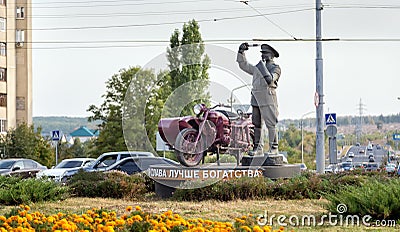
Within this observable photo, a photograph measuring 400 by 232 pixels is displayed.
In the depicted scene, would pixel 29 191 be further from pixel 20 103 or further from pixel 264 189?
pixel 20 103

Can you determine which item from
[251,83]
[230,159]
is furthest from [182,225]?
[230,159]

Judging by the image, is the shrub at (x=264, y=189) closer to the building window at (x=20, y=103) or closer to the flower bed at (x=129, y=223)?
the flower bed at (x=129, y=223)

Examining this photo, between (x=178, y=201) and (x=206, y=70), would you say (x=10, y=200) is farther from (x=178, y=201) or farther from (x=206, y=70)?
(x=206, y=70)

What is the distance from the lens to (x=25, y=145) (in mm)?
46000

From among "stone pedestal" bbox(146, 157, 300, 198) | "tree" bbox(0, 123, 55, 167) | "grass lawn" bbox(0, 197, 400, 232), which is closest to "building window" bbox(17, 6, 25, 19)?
"tree" bbox(0, 123, 55, 167)

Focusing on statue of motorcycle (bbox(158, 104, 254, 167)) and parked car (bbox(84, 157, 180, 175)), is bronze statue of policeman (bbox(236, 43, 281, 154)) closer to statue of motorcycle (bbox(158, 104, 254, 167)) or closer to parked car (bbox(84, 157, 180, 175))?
statue of motorcycle (bbox(158, 104, 254, 167))

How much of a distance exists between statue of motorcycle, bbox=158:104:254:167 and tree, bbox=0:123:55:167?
28.1m

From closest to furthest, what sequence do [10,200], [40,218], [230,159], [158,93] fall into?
[40,218]
[10,200]
[230,159]
[158,93]

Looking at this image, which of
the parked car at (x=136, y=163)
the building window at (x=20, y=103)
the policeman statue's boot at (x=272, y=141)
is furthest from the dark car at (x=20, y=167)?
the building window at (x=20, y=103)

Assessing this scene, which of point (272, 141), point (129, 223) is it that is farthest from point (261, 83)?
point (129, 223)

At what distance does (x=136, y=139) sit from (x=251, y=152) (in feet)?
18.5

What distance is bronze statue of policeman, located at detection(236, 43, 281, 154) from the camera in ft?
60.2

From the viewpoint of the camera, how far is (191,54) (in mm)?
21422
